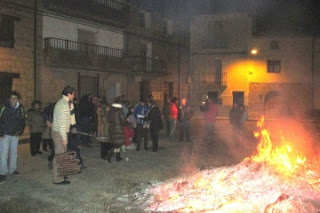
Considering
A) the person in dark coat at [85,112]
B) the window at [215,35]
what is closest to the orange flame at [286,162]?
the person in dark coat at [85,112]

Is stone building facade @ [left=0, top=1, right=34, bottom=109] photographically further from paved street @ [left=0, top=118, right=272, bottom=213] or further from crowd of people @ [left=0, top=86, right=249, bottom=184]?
crowd of people @ [left=0, top=86, right=249, bottom=184]

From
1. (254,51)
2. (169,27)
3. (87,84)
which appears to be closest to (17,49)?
(87,84)

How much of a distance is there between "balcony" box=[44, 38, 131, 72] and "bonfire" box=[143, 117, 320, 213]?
14331 millimetres

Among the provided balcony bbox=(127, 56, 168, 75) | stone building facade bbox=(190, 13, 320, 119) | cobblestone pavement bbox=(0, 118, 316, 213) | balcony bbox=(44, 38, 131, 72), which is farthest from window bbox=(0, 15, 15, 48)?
stone building facade bbox=(190, 13, 320, 119)

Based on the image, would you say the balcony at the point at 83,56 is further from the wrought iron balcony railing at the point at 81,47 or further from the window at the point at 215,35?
the window at the point at 215,35

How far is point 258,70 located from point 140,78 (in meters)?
12.3

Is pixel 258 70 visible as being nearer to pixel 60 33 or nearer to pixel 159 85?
pixel 159 85

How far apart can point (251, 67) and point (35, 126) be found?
26.3m

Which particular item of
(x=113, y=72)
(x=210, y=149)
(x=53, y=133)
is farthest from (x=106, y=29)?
(x=53, y=133)

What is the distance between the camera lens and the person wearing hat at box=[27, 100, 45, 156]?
33.4 feet

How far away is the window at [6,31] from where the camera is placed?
17.2 m

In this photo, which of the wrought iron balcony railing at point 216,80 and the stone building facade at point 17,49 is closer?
the stone building facade at point 17,49

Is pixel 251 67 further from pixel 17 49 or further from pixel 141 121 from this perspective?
pixel 141 121

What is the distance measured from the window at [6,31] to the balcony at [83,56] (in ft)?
6.36
